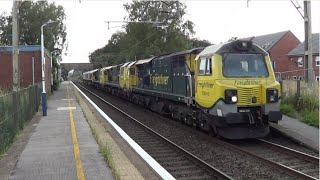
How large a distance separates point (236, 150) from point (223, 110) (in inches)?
47.0

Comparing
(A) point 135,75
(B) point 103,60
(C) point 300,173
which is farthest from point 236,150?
(B) point 103,60

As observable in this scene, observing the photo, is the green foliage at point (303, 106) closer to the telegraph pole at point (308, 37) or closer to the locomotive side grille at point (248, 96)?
the telegraph pole at point (308, 37)

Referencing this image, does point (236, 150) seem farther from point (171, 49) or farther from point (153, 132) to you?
point (171, 49)

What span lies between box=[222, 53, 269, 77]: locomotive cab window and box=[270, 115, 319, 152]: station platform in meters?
1.91

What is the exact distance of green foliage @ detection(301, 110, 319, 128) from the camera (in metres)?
14.1

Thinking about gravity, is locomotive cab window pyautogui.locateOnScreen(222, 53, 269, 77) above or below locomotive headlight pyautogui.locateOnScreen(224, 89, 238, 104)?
above

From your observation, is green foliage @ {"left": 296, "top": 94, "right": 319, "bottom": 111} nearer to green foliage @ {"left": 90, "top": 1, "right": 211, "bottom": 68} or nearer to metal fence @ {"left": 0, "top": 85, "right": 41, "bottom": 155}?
metal fence @ {"left": 0, "top": 85, "right": 41, "bottom": 155}

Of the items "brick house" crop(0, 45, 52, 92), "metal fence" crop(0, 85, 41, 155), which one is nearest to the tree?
"brick house" crop(0, 45, 52, 92)

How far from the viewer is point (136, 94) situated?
2808 cm

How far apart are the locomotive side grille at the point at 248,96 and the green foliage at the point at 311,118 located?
303 centimetres

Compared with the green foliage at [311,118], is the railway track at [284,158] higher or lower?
lower

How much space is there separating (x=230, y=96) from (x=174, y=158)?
2.49m

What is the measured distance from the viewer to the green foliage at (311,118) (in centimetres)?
1407

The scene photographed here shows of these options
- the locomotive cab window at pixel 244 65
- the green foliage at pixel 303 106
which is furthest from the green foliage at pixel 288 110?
the locomotive cab window at pixel 244 65
